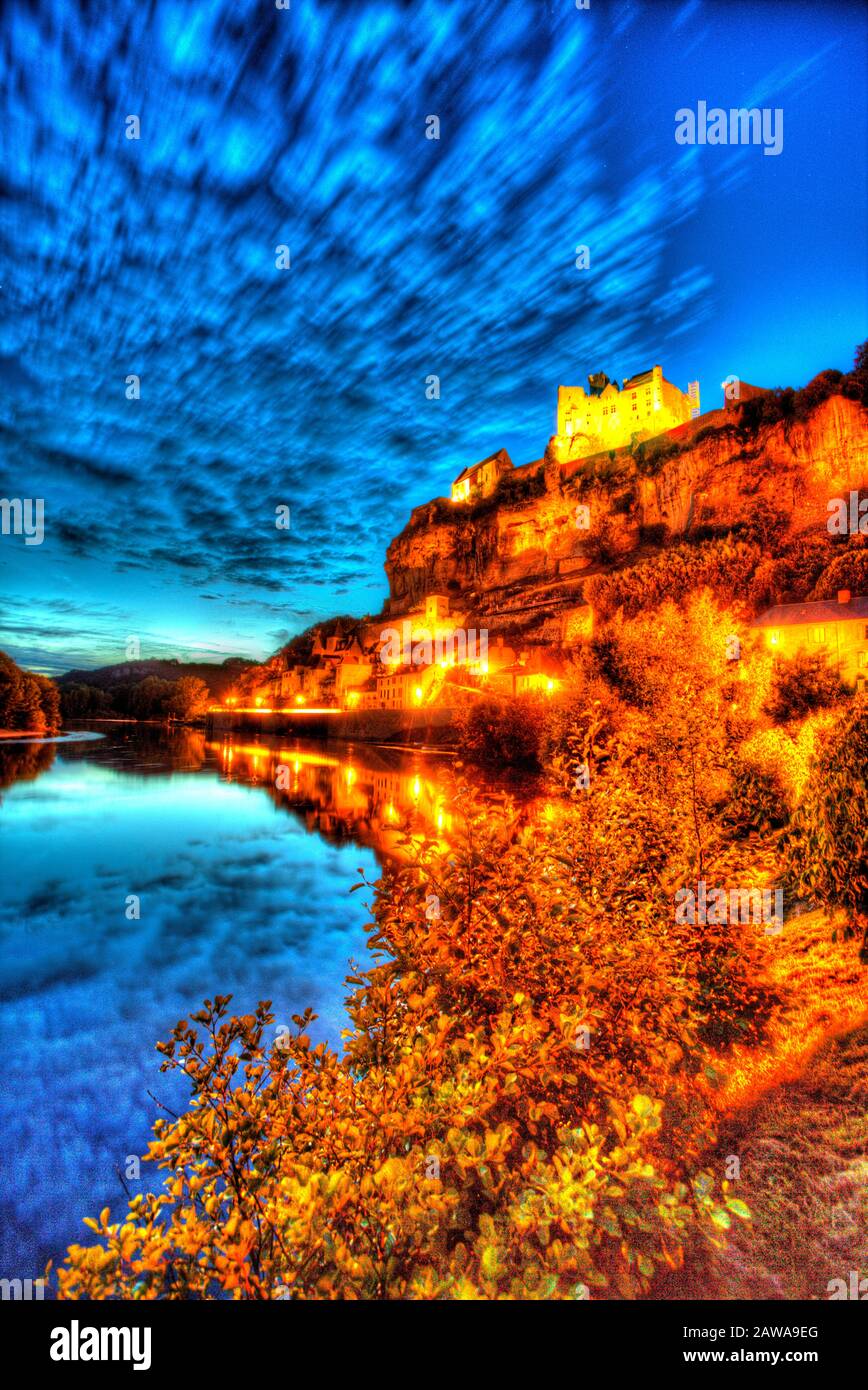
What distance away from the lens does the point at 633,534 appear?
6969 cm

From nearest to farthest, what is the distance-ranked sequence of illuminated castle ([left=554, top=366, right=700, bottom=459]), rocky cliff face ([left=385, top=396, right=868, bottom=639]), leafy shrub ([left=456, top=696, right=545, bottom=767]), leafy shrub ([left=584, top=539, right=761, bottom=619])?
leafy shrub ([left=456, top=696, right=545, bottom=767]), leafy shrub ([left=584, top=539, right=761, bottom=619]), rocky cliff face ([left=385, top=396, right=868, bottom=639]), illuminated castle ([left=554, top=366, right=700, bottom=459])

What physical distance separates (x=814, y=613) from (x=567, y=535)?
47.1 metres

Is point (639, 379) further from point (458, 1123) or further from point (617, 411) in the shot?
point (458, 1123)

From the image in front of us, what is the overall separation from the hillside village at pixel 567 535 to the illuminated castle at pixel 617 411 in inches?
7.7

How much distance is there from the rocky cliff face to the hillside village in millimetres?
178

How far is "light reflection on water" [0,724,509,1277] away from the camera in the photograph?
5.84m

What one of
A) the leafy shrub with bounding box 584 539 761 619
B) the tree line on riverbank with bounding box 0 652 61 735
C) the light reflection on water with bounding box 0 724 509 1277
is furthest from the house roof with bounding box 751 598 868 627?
the tree line on riverbank with bounding box 0 652 61 735

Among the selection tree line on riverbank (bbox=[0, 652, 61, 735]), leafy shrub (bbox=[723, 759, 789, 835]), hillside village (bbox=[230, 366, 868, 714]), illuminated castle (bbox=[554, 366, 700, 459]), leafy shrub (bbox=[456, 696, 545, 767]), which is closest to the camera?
leafy shrub (bbox=[723, 759, 789, 835])

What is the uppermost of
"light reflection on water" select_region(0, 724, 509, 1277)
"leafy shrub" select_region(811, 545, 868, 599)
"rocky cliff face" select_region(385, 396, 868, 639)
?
"rocky cliff face" select_region(385, 396, 868, 639)

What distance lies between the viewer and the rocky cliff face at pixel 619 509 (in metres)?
53.5

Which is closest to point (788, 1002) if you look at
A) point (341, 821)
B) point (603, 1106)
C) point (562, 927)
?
point (603, 1106)

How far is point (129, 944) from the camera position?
1183 centimetres

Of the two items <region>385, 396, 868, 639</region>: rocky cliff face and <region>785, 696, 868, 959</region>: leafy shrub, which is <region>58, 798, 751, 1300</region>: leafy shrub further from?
<region>385, 396, 868, 639</region>: rocky cliff face

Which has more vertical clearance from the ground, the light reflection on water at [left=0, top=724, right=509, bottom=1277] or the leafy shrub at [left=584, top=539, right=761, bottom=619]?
the leafy shrub at [left=584, top=539, right=761, bottom=619]
